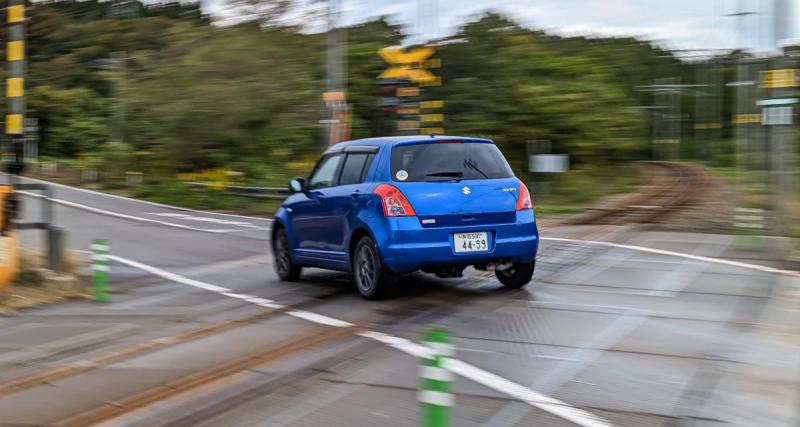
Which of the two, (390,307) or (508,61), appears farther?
(508,61)

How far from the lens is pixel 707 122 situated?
97062mm

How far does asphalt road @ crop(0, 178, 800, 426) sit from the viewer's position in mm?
5445

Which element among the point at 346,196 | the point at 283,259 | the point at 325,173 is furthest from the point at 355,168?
the point at 283,259

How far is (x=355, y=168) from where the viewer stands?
33.3 ft

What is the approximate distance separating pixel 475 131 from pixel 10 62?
1032 inches

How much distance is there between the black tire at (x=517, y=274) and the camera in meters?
9.98

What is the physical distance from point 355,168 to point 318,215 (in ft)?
2.92

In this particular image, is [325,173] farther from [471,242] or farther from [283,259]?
[471,242]

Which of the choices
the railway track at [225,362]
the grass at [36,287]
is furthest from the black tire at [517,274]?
the grass at [36,287]

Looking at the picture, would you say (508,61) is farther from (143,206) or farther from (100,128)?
(100,128)

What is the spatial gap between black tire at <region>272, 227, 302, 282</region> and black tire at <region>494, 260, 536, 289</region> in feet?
8.97

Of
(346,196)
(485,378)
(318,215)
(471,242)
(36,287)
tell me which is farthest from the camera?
(318,215)

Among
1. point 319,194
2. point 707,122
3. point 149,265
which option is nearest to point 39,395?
point 319,194

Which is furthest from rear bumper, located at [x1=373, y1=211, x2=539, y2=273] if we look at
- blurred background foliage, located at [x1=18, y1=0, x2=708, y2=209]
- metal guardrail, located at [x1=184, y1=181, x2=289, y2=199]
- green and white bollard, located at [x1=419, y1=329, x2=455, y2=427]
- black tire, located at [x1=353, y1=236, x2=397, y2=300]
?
blurred background foliage, located at [x1=18, y1=0, x2=708, y2=209]
